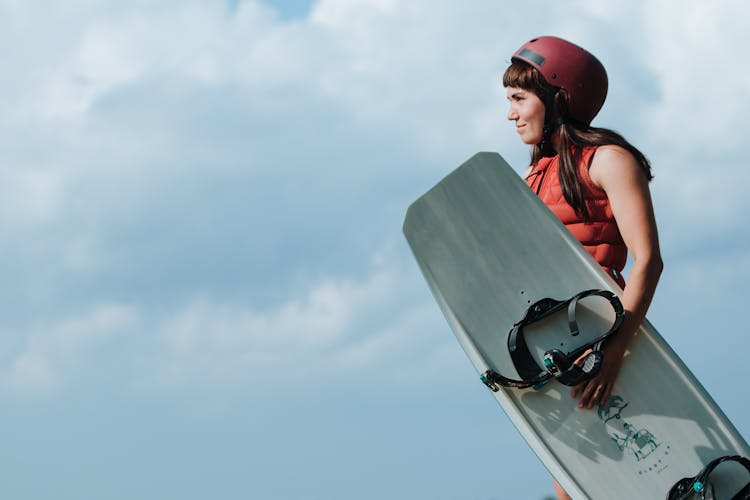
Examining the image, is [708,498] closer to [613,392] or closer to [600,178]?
[613,392]

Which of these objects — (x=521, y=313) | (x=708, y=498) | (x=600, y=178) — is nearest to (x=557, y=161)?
(x=600, y=178)

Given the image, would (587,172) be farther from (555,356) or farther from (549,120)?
(555,356)

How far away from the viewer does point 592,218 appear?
12.9 ft

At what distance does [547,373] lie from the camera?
12.2ft

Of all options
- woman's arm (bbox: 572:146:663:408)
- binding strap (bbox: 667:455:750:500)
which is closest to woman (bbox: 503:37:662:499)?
woman's arm (bbox: 572:146:663:408)

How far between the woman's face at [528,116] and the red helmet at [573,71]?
0.35 feet

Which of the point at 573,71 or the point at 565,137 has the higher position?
the point at 573,71

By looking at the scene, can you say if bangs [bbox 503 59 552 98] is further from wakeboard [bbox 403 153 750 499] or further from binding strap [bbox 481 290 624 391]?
binding strap [bbox 481 290 624 391]

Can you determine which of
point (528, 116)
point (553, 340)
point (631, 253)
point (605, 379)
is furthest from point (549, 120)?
point (605, 379)

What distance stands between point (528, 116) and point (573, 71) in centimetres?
27

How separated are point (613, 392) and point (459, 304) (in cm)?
75

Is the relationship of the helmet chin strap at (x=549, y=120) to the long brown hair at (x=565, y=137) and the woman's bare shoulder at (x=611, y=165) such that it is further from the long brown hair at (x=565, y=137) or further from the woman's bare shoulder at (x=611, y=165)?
the woman's bare shoulder at (x=611, y=165)

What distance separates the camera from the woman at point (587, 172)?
12.0 feet

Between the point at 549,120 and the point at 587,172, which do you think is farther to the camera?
the point at 549,120
